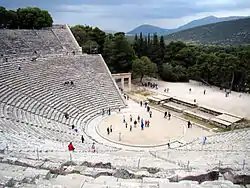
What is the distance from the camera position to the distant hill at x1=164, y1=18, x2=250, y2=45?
14056 centimetres

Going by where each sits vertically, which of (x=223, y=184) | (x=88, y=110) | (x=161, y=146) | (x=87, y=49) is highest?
(x=87, y=49)

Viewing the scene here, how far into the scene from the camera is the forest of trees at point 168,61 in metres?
35.3

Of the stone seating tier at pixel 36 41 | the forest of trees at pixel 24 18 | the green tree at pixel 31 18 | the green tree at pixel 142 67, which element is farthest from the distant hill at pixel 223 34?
the stone seating tier at pixel 36 41

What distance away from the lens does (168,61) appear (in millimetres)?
45812

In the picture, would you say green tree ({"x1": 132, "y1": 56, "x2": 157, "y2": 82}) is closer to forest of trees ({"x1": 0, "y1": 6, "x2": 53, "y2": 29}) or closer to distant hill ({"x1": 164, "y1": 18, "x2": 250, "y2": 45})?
forest of trees ({"x1": 0, "y1": 6, "x2": 53, "y2": 29})

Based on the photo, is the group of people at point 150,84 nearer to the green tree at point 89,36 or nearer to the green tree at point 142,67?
the green tree at point 142,67

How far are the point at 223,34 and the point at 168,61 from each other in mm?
130433

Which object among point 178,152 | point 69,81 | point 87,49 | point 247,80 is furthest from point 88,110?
point 247,80

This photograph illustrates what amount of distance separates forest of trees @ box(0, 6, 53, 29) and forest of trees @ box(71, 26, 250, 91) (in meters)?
5.75

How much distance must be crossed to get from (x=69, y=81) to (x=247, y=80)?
88.7ft

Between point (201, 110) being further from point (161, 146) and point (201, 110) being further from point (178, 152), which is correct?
point (178, 152)

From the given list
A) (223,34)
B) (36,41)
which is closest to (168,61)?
(36,41)

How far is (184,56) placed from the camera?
145 feet

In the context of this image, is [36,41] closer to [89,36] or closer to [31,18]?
[31,18]
